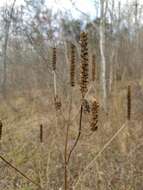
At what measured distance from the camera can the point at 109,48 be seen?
12.8m

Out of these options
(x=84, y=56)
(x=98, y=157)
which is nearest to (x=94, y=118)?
(x=84, y=56)

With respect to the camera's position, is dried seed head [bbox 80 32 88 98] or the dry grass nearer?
dried seed head [bbox 80 32 88 98]

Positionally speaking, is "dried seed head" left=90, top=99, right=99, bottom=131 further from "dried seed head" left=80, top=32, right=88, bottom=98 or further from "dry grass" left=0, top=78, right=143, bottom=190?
"dry grass" left=0, top=78, right=143, bottom=190

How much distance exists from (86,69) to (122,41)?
42.2ft

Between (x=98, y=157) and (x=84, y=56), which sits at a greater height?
(x=84, y=56)

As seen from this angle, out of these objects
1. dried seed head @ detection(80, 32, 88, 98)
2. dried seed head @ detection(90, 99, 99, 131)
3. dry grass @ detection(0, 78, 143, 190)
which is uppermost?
dried seed head @ detection(80, 32, 88, 98)

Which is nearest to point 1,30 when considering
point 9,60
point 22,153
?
point 9,60

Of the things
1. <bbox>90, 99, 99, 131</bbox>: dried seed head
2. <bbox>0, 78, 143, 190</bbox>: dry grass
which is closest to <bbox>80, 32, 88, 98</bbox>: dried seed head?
<bbox>90, 99, 99, 131</bbox>: dried seed head

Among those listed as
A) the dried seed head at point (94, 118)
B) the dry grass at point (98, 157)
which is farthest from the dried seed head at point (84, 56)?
the dry grass at point (98, 157)

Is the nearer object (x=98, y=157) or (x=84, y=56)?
(x=84, y=56)

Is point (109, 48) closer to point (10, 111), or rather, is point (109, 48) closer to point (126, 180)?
point (10, 111)

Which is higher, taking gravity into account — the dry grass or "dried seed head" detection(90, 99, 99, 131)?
"dried seed head" detection(90, 99, 99, 131)

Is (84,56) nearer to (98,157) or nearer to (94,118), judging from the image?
(94,118)

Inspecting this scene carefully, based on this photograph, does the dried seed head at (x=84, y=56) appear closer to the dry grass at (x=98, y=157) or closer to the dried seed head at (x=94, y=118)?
the dried seed head at (x=94, y=118)
